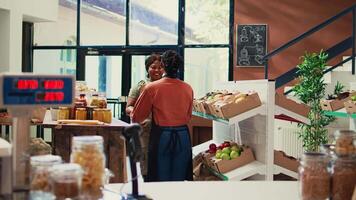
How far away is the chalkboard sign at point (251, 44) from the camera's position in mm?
9328

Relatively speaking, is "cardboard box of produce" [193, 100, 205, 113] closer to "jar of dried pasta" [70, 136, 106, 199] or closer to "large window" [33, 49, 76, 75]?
"jar of dried pasta" [70, 136, 106, 199]

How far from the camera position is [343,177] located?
1.55 metres

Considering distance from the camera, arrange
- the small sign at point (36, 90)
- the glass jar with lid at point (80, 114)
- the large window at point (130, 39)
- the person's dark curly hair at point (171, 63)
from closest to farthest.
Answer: the small sign at point (36, 90) < the person's dark curly hair at point (171, 63) < the glass jar with lid at point (80, 114) < the large window at point (130, 39)

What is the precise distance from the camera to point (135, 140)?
1663 mm

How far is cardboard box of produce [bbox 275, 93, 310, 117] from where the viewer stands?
397 centimetres

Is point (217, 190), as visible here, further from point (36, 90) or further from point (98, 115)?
point (98, 115)

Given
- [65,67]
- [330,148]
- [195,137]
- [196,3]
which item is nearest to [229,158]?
[330,148]

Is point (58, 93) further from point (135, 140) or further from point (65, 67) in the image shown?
point (65, 67)

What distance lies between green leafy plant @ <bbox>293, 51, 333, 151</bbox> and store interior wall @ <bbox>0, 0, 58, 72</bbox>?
4.93 meters

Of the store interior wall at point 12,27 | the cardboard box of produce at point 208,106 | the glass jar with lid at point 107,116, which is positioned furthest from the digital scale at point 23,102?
the store interior wall at point 12,27

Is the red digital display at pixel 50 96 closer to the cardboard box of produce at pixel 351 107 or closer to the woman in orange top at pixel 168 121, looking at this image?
the woman in orange top at pixel 168 121

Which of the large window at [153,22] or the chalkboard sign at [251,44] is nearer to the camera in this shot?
the chalkboard sign at [251,44]

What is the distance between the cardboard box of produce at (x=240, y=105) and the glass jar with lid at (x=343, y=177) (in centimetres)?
236

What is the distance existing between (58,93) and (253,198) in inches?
38.6
